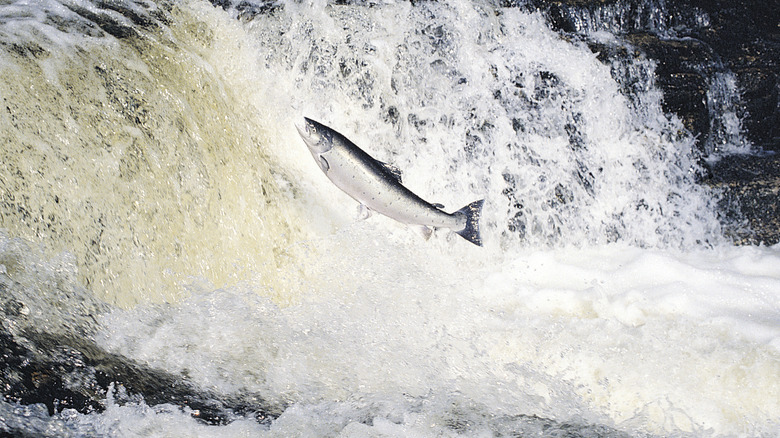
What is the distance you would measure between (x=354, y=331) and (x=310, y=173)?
1.09 metres

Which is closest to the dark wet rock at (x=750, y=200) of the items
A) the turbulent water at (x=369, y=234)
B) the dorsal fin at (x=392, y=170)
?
the turbulent water at (x=369, y=234)

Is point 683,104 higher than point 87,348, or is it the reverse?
point 683,104

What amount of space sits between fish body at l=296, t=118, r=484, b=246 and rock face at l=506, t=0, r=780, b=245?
234cm

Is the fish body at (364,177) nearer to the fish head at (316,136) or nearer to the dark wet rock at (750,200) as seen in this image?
the fish head at (316,136)

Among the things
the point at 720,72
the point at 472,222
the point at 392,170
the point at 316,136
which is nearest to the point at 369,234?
the point at 472,222

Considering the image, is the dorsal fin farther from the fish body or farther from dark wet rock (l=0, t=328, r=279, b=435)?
dark wet rock (l=0, t=328, r=279, b=435)

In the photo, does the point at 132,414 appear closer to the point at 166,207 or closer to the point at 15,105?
the point at 166,207

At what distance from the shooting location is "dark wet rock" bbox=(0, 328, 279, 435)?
2.53 metres

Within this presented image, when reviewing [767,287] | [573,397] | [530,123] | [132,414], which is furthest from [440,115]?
[132,414]

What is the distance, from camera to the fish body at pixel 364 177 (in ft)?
9.29

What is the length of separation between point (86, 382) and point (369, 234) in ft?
5.98

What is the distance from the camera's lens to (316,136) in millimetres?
2799

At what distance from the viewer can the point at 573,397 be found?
3098 mm

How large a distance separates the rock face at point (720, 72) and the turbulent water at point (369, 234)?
173 mm
